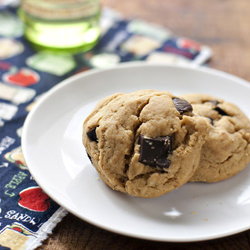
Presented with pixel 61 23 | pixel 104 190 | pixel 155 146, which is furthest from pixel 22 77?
pixel 155 146

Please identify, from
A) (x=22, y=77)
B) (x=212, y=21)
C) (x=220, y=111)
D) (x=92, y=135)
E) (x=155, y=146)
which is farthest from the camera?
(x=212, y=21)

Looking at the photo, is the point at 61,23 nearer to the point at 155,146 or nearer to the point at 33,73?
the point at 33,73

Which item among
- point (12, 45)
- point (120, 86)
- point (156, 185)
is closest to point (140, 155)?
point (156, 185)

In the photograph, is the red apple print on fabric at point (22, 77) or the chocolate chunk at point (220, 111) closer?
the chocolate chunk at point (220, 111)

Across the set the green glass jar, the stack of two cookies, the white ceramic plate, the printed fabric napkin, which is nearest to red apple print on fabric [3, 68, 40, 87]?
the printed fabric napkin

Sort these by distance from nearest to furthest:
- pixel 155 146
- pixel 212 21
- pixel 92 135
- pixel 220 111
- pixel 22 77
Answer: pixel 155 146 → pixel 92 135 → pixel 220 111 → pixel 22 77 → pixel 212 21

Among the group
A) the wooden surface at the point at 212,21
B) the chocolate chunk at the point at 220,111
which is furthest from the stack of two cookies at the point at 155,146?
the wooden surface at the point at 212,21

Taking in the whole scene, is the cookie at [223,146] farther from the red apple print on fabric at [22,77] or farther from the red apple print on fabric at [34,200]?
the red apple print on fabric at [22,77]
